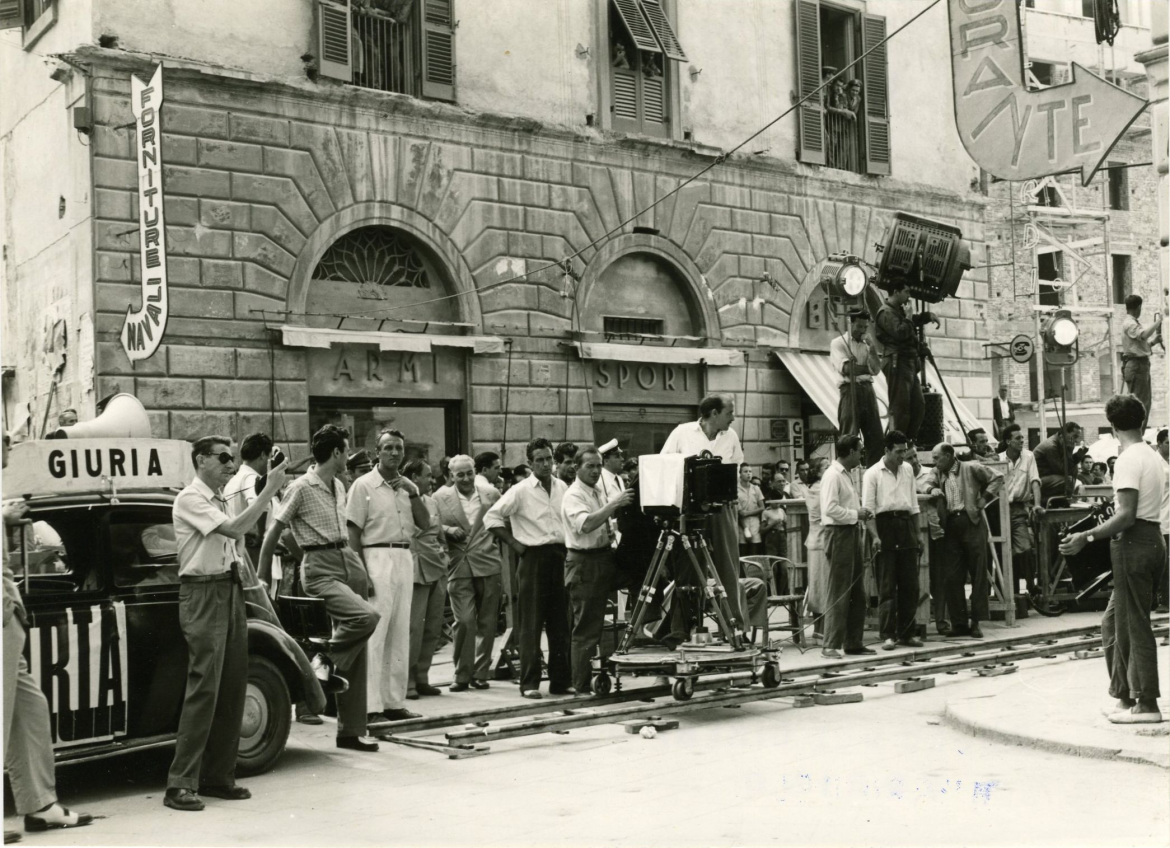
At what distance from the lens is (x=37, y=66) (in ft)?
55.0

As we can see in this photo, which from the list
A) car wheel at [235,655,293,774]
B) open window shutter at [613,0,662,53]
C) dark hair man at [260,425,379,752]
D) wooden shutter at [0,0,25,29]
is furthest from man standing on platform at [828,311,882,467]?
wooden shutter at [0,0,25,29]

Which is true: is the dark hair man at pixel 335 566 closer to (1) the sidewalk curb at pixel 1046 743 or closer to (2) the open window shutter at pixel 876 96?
(1) the sidewalk curb at pixel 1046 743

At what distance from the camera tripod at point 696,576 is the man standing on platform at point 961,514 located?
4664 millimetres

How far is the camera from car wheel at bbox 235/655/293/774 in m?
8.12

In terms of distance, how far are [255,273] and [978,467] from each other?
8.45 metres

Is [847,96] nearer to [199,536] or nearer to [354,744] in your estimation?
[354,744]

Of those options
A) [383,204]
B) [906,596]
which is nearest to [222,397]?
[383,204]

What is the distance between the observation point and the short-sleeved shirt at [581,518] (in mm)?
10461

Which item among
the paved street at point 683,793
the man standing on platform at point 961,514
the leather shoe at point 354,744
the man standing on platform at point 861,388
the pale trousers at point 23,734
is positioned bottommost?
the paved street at point 683,793

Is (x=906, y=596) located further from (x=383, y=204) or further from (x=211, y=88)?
(x=211, y=88)

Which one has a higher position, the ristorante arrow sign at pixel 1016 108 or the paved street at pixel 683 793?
the ristorante arrow sign at pixel 1016 108

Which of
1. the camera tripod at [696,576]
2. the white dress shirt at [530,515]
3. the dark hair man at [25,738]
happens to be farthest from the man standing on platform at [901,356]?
the dark hair man at [25,738]

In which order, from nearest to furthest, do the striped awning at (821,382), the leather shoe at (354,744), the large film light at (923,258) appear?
the leather shoe at (354,744)
the large film light at (923,258)
the striped awning at (821,382)

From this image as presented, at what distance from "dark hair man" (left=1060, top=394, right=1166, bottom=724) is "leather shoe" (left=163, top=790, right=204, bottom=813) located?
5.11 metres
